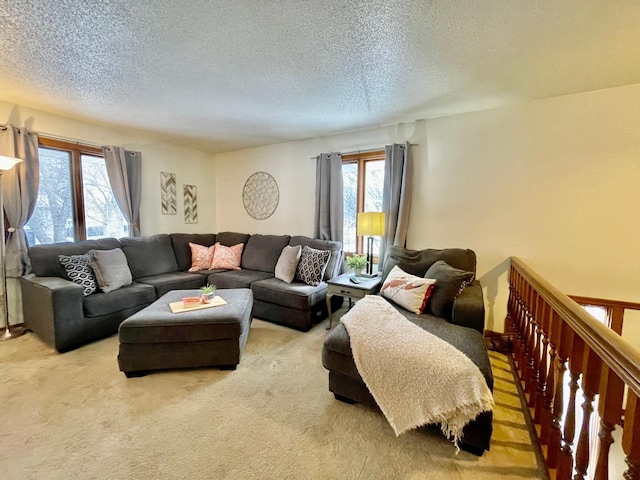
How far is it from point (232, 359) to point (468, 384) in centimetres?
169

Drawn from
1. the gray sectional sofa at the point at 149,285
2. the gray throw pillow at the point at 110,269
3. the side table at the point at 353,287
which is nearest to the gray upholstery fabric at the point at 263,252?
the gray sectional sofa at the point at 149,285

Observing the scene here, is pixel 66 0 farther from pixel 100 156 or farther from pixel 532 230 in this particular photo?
pixel 532 230

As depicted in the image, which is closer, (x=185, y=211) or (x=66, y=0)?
(x=66, y=0)

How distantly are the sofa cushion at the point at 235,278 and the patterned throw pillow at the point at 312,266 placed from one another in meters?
0.54

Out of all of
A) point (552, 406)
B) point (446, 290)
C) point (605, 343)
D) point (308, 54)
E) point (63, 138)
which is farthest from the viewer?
point (63, 138)

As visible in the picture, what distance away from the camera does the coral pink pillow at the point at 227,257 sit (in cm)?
400

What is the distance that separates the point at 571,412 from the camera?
44.8 inches

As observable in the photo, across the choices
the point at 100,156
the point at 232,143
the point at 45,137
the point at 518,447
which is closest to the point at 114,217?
the point at 100,156

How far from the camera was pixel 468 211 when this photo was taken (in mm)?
2971

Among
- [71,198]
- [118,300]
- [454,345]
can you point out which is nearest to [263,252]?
[118,300]

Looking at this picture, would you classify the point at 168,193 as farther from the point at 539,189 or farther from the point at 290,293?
the point at 539,189

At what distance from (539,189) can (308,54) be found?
96.4 inches

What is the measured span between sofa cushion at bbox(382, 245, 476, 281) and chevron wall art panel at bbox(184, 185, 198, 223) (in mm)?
3435

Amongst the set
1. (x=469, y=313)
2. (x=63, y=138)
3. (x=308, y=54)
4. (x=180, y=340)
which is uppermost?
(x=308, y=54)
